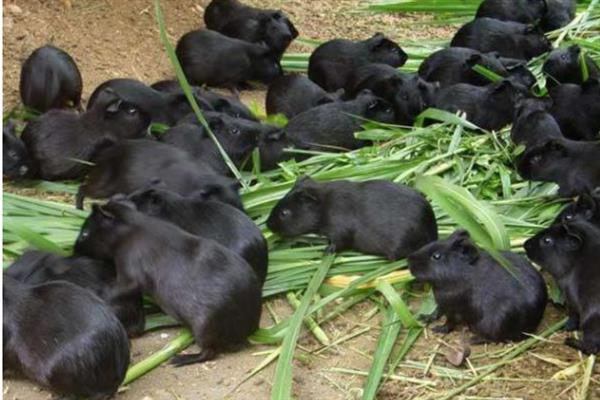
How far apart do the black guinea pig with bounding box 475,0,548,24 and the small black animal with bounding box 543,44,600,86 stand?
1399mm

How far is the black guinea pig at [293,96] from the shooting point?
22.6 ft

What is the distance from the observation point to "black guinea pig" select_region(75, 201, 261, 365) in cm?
420

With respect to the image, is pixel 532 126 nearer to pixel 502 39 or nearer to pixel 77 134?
pixel 502 39

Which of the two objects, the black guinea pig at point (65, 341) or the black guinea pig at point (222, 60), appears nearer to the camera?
the black guinea pig at point (65, 341)

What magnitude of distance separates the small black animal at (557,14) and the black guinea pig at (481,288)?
Result: 439 cm

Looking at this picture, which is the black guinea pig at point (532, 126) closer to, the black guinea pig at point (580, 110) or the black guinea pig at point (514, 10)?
the black guinea pig at point (580, 110)

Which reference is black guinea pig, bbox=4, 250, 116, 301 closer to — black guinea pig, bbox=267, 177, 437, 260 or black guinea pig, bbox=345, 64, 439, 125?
black guinea pig, bbox=267, 177, 437, 260

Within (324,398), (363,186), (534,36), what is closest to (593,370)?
(324,398)

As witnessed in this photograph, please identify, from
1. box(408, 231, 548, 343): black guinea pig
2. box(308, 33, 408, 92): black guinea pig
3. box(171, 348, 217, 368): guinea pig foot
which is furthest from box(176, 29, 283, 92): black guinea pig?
box(171, 348, 217, 368): guinea pig foot

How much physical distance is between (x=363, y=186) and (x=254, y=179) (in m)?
0.93

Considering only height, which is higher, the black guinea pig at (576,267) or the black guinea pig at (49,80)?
the black guinea pig at (49,80)

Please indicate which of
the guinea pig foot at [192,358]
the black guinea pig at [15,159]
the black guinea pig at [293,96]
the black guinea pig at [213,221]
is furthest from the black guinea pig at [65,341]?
the black guinea pig at [293,96]

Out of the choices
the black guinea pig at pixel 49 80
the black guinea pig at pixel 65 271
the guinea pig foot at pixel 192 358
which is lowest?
the guinea pig foot at pixel 192 358

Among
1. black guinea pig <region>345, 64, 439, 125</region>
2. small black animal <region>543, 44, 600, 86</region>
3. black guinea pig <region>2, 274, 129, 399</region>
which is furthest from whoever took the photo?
small black animal <region>543, 44, 600, 86</region>
